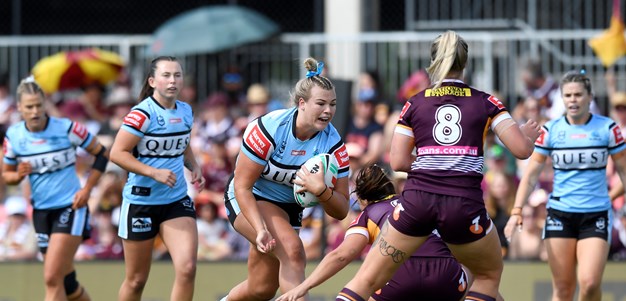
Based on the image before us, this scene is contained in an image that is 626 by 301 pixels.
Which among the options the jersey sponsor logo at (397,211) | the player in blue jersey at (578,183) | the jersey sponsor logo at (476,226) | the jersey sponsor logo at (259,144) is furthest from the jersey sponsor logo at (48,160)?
the jersey sponsor logo at (476,226)

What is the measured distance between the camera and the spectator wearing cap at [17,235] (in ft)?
43.9

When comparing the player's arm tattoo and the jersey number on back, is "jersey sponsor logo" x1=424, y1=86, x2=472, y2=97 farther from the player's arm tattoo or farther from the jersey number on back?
the player's arm tattoo

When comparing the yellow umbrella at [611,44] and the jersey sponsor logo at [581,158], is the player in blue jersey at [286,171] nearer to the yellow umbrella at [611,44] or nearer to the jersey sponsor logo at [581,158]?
the jersey sponsor logo at [581,158]

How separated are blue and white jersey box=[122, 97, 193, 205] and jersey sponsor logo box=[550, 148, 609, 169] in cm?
313

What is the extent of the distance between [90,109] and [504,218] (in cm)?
579

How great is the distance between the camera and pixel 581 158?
1004cm

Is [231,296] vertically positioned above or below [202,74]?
below

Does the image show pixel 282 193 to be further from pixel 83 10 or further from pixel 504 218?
pixel 83 10

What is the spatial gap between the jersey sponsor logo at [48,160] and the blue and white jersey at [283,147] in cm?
283

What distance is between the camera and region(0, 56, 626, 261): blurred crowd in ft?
41.8

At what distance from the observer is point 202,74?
645 inches

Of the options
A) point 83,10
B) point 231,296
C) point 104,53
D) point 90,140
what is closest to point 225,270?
point 90,140

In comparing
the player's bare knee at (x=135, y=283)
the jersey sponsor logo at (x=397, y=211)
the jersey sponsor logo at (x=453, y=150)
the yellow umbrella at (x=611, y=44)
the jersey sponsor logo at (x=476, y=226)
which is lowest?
the player's bare knee at (x=135, y=283)

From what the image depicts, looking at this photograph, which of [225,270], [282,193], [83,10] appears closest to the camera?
[282,193]
